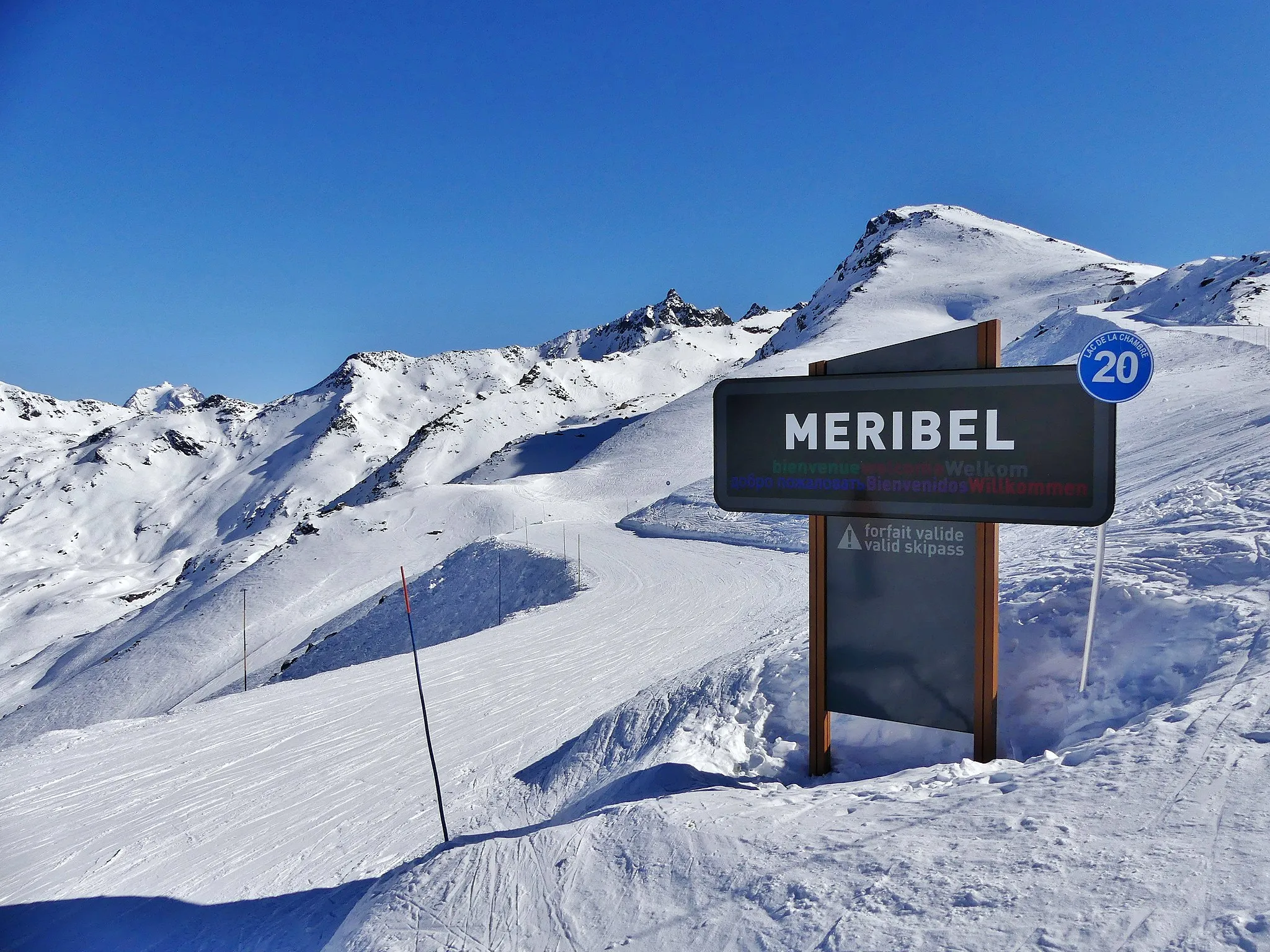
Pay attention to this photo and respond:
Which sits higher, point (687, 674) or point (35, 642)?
point (687, 674)

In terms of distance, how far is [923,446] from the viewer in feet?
17.8

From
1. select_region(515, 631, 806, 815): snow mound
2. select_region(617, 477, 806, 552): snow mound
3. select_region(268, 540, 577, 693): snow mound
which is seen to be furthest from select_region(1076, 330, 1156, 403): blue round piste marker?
select_region(268, 540, 577, 693): snow mound

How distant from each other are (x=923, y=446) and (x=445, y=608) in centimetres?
2378

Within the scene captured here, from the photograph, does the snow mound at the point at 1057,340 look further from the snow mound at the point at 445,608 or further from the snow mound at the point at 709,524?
the snow mound at the point at 445,608

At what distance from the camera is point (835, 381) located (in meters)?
5.77

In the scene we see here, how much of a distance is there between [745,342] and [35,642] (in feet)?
514

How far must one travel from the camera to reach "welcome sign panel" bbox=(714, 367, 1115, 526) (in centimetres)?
493

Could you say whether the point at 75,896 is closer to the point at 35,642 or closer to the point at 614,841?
the point at 614,841

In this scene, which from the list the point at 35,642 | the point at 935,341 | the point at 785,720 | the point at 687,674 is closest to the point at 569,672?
the point at 687,674

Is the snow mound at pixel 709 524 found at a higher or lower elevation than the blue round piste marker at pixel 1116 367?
lower

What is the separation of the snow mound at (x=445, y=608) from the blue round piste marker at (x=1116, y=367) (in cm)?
1868

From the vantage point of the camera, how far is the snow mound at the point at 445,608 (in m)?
24.3

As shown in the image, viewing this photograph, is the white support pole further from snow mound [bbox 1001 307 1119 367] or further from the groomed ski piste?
snow mound [bbox 1001 307 1119 367]

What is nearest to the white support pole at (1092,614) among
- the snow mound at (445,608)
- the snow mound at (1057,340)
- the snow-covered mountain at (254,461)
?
the snow mound at (445,608)
